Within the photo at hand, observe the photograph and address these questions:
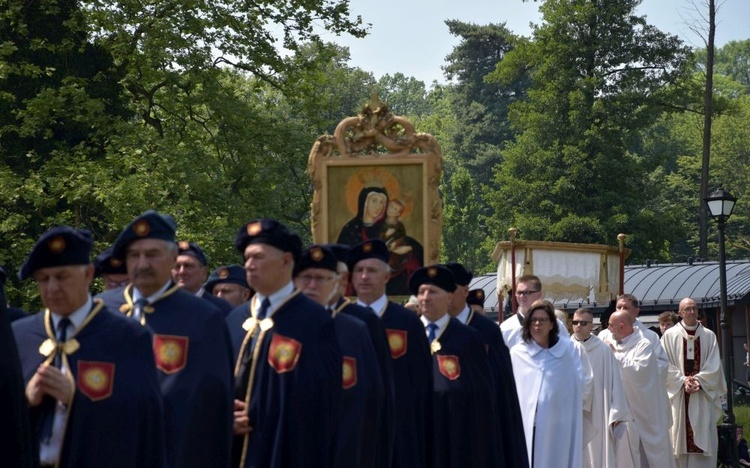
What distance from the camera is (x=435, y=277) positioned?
11117 mm

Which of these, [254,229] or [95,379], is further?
[254,229]

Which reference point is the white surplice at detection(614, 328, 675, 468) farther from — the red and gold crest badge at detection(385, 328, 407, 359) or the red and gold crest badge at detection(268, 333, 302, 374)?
the red and gold crest badge at detection(268, 333, 302, 374)

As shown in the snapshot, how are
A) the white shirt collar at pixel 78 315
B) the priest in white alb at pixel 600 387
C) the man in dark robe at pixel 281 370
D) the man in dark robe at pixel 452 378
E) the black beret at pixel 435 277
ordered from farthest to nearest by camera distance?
the priest in white alb at pixel 600 387
the man in dark robe at pixel 452 378
the black beret at pixel 435 277
the man in dark robe at pixel 281 370
the white shirt collar at pixel 78 315

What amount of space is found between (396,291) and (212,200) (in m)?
7.02

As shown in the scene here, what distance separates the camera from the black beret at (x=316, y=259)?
28.6 feet

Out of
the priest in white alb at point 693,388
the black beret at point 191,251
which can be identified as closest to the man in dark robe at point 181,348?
the black beret at point 191,251

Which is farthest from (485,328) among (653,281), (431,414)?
(653,281)

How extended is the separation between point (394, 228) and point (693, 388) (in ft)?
15.3

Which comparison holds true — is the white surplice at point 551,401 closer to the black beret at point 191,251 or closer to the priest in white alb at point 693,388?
the black beret at point 191,251

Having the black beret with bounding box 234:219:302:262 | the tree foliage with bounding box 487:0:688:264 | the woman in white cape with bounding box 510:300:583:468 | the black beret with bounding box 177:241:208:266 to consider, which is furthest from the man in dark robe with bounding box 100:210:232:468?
the tree foliage with bounding box 487:0:688:264

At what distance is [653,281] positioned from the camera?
38906 millimetres

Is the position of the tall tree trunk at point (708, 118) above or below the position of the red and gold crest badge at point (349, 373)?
above

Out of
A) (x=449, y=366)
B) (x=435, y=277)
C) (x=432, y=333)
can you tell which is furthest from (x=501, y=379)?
(x=435, y=277)

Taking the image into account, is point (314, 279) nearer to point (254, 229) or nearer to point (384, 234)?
point (254, 229)
